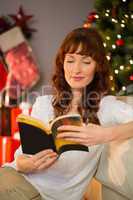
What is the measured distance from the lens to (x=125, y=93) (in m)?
2.46

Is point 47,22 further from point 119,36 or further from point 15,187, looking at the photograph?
point 15,187

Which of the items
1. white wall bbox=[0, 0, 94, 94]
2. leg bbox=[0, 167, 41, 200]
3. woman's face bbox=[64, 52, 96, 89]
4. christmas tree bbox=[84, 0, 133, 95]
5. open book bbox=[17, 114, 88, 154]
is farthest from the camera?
white wall bbox=[0, 0, 94, 94]

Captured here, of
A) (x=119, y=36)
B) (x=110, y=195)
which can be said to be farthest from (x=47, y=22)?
(x=110, y=195)

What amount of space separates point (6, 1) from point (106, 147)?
2.51 meters

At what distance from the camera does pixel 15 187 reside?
4.14 feet

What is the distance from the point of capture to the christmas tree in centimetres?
248

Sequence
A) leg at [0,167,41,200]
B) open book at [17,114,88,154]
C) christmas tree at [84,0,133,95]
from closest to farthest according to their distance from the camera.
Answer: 1. open book at [17,114,88,154]
2. leg at [0,167,41,200]
3. christmas tree at [84,0,133,95]

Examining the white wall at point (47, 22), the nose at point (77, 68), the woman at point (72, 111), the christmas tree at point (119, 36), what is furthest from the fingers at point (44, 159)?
the white wall at point (47, 22)

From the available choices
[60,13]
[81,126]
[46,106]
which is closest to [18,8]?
[60,13]

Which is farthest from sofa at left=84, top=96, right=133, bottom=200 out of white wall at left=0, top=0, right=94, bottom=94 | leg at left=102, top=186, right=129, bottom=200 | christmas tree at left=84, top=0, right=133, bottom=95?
A: white wall at left=0, top=0, right=94, bottom=94

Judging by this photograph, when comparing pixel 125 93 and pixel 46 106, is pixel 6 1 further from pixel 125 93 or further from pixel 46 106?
pixel 46 106

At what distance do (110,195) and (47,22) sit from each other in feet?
7.76

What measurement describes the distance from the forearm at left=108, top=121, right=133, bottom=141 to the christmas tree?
119cm

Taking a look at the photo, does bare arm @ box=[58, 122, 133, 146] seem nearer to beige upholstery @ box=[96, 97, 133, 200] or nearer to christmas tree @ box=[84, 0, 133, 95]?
beige upholstery @ box=[96, 97, 133, 200]
